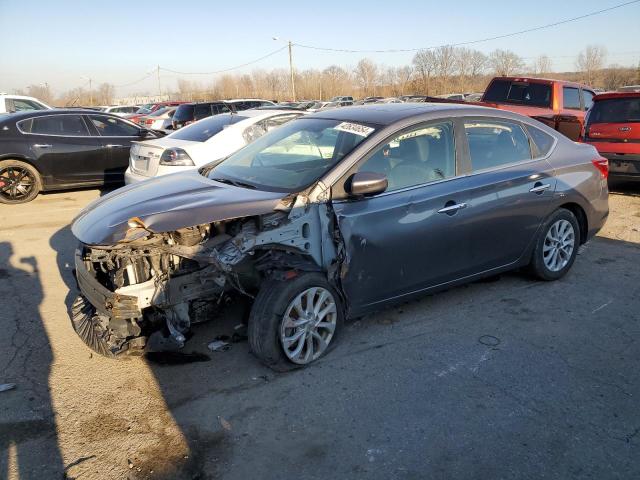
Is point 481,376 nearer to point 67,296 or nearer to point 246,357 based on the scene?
point 246,357

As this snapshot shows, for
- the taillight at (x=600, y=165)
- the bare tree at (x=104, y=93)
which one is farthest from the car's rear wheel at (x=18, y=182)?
the bare tree at (x=104, y=93)

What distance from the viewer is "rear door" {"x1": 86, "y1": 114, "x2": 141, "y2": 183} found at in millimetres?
9781

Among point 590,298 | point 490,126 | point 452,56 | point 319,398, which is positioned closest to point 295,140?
point 490,126

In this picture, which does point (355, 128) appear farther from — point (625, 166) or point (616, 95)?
point (616, 95)

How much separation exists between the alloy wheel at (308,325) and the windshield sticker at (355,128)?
1288mm

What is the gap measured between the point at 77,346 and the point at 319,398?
2032mm

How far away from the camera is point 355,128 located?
4.16 m

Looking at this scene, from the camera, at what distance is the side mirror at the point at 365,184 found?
12.0ft

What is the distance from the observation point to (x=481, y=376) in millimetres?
3518

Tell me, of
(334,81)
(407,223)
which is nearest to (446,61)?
(334,81)

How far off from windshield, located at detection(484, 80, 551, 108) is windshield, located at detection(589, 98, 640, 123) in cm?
190

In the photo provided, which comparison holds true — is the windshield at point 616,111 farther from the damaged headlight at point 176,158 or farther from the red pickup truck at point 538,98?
the damaged headlight at point 176,158

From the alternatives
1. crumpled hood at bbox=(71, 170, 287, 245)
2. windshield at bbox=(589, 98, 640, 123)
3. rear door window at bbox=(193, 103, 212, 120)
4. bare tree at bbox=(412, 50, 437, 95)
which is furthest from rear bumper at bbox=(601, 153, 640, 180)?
bare tree at bbox=(412, 50, 437, 95)

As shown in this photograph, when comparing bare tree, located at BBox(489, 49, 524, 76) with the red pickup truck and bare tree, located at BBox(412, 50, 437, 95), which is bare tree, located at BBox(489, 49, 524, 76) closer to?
bare tree, located at BBox(412, 50, 437, 95)
